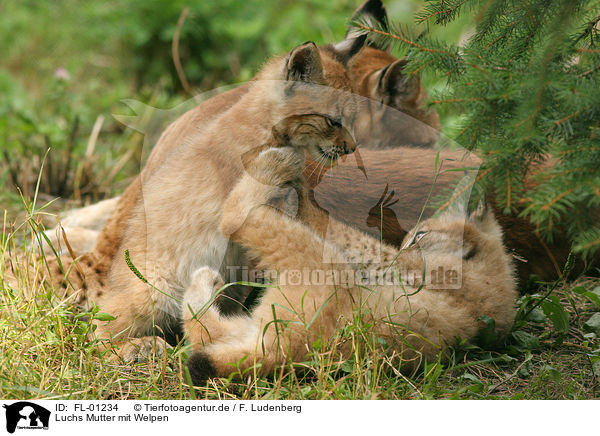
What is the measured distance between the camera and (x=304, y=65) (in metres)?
3.33

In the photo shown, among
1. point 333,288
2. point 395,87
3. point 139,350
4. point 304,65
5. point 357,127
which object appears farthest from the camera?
point 395,87

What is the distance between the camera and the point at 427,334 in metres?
2.86

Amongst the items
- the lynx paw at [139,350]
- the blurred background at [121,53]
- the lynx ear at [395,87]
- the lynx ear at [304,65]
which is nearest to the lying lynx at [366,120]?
the lynx ear at [395,87]

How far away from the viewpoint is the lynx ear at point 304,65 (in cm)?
325

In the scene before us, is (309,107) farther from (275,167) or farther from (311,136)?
(275,167)

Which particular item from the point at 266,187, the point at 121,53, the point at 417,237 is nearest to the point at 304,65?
the point at 266,187

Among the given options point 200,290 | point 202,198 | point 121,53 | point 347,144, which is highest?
point 121,53

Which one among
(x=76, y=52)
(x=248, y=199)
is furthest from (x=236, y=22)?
(x=248, y=199)

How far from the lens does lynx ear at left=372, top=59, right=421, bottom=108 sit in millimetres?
4078

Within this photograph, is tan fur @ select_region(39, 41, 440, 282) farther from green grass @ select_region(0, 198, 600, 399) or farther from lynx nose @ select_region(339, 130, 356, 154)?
green grass @ select_region(0, 198, 600, 399)
